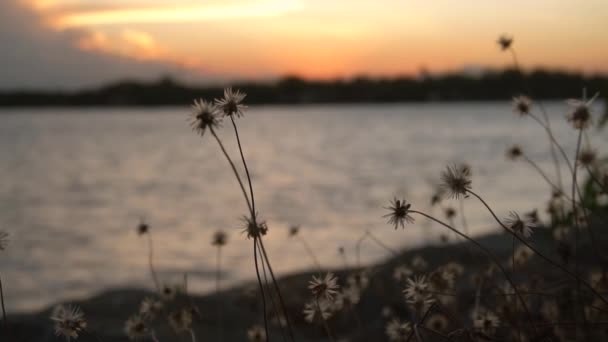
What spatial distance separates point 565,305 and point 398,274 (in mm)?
1067

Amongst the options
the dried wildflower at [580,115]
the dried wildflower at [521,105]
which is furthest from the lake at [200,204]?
the dried wildflower at [580,115]

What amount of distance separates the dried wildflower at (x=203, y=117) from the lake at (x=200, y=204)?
24 centimetres

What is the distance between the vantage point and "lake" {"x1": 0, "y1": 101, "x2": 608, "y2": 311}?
8477mm

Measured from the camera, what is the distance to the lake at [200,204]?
8.48 meters

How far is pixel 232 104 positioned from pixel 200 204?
12.8 m

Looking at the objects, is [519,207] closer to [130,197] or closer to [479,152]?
[130,197]

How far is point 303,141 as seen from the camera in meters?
38.4

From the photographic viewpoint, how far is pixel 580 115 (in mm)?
2326

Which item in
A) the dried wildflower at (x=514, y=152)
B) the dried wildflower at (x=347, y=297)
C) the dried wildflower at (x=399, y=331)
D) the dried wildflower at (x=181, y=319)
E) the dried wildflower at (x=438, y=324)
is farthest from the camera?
the dried wildflower at (x=514, y=152)

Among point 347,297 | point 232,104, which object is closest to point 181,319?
point 347,297

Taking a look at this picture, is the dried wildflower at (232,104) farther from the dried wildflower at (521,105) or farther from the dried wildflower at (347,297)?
the dried wildflower at (521,105)

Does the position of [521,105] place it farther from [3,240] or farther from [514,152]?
[3,240]

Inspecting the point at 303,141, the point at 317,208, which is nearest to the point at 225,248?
the point at 317,208

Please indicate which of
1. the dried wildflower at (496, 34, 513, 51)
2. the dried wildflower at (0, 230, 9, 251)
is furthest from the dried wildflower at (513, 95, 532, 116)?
the dried wildflower at (0, 230, 9, 251)
